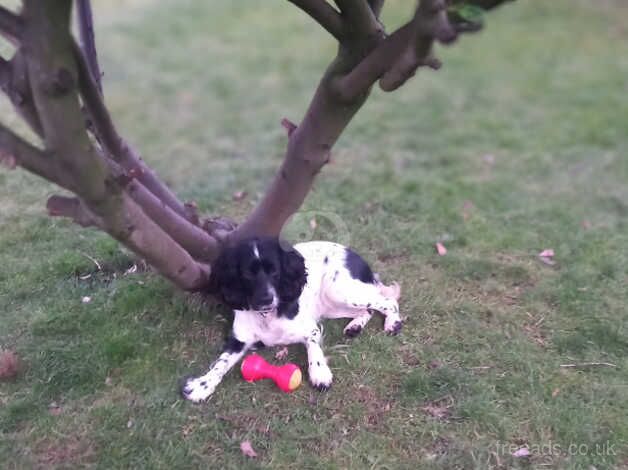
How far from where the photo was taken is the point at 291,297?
11.3 feet

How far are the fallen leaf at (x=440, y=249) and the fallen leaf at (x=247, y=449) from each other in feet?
7.57

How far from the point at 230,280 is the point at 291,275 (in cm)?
35

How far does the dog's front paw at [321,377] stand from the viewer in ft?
10.9

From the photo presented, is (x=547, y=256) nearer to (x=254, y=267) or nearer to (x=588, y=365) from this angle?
(x=588, y=365)

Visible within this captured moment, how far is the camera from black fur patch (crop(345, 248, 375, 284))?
3.83m

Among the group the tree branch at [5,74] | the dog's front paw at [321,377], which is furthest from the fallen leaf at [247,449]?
the tree branch at [5,74]

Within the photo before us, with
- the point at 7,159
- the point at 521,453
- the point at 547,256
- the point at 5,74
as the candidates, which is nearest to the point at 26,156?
the point at 7,159

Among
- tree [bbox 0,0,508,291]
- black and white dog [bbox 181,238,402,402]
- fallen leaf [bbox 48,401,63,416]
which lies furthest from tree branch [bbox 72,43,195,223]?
fallen leaf [bbox 48,401,63,416]

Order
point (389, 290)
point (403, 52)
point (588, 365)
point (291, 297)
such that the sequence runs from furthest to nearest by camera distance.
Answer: point (389, 290) < point (588, 365) < point (291, 297) < point (403, 52)

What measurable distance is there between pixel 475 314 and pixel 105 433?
236 centimetres

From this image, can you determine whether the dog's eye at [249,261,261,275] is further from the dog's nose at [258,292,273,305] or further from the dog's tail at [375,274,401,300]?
the dog's tail at [375,274,401,300]

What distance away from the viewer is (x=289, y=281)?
11.1ft

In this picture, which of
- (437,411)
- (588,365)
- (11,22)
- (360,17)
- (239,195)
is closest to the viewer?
(11,22)

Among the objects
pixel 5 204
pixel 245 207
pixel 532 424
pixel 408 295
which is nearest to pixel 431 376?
pixel 532 424
